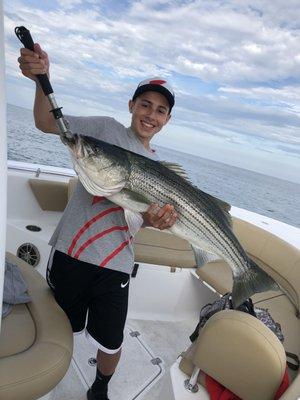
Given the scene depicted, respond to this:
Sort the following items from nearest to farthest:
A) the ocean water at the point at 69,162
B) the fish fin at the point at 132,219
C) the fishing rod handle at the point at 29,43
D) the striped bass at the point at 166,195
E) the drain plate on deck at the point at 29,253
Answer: the fishing rod handle at the point at 29,43 → the striped bass at the point at 166,195 → the fish fin at the point at 132,219 → the drain plate on deck at the point at 29,253 → the ocean water at the point at 69,162

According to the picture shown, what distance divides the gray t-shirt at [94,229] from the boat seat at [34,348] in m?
0.36

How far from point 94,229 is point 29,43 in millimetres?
1017

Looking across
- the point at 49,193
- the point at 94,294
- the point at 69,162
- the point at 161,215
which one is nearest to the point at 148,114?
the point at 161,215

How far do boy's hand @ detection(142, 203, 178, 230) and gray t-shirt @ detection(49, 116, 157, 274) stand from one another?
176mm

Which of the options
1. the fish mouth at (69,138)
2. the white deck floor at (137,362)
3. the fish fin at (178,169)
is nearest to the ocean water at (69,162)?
the fish fin at (178,169)

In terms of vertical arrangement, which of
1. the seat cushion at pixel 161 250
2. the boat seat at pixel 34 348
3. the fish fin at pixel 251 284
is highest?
the fish fin at pixel 251 284

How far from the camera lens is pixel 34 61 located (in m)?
1.72

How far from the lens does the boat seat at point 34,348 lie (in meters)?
1.67

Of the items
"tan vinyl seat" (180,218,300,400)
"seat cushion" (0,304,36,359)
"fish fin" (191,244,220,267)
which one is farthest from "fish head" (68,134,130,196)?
"tan vinyl seat" (180,218,300,400)

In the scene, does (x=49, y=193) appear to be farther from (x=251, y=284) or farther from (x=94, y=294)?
(x=251, y=284)

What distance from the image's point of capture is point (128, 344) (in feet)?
11.4

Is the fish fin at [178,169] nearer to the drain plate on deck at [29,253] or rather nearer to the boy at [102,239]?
the boy at [102,239]

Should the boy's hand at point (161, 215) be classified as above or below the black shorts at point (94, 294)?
above

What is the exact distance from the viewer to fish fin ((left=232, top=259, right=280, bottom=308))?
85.0 inches
